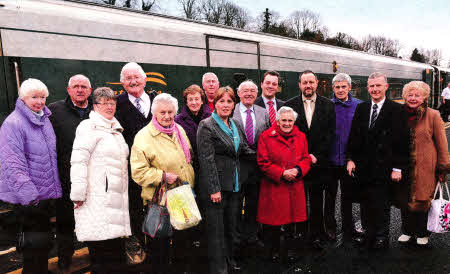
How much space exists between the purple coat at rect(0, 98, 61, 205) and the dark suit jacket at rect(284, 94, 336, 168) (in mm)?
2566

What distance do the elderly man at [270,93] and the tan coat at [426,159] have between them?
5.09ft

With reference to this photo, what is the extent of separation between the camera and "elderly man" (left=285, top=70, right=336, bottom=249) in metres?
3.57

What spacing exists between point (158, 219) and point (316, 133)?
1.98 m

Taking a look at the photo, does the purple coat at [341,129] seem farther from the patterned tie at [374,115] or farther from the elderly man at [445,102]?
the elderly man at [445,102]

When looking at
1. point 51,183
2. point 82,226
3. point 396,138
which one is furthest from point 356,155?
point 51,183

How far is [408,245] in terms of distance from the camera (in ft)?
11.8

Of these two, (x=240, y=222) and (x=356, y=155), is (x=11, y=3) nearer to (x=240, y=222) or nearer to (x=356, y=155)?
(x=240, y=222)

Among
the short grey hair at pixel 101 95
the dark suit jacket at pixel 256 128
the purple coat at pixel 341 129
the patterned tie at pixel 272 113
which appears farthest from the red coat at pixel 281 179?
the short grey hair at pixel 101 95

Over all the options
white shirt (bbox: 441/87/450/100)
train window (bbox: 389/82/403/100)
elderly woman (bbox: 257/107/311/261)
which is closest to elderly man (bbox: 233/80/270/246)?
elderly woman (bbox: 257/107/311/261)

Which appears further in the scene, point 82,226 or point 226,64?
point 226,64

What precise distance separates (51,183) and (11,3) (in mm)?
2601

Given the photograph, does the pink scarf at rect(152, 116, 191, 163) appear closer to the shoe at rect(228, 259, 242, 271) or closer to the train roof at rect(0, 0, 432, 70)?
the shoe at rect(228, 259, 242, 271)

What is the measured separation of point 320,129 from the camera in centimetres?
358

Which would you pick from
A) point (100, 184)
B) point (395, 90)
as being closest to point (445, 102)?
point (395, 90)
